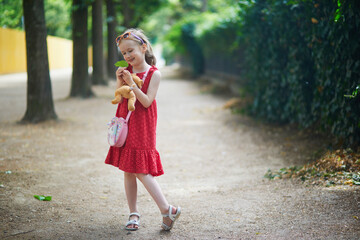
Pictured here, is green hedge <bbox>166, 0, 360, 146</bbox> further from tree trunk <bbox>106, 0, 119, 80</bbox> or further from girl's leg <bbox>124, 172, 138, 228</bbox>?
tree trunk <bbox>106, 0, 119, 80</bbox>

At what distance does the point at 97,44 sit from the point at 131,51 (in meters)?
13.2

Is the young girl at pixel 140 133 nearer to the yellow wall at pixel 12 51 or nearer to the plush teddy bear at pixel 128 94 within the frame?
the plush teddy bear at pixel 128 94

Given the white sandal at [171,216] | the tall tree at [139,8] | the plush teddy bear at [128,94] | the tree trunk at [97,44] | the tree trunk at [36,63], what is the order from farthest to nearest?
the tall tree at [139,8]
the tree trunk at [97,44]
the tree trunk at [36,63]
the white sandal at [171,216]
the plush teddy bear at [128,94]

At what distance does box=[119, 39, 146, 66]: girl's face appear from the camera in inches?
135

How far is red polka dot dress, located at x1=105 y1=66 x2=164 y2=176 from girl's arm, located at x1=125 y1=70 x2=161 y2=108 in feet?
0.14

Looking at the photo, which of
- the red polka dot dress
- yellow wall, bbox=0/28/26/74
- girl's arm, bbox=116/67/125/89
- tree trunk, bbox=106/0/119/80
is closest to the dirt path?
the red polka dot dress

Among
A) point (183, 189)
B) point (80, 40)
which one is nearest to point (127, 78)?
point (183, 189)

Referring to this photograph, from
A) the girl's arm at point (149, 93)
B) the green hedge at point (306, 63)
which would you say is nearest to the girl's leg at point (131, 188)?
the girl's arm at point (149, 93)

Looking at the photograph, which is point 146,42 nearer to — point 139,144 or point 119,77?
point 119,77

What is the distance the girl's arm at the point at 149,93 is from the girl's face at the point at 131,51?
0.19m

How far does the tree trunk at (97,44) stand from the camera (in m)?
15.5

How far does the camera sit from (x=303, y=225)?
347cm

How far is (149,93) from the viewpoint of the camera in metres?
3.41

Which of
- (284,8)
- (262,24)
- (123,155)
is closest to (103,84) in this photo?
(262,24)
